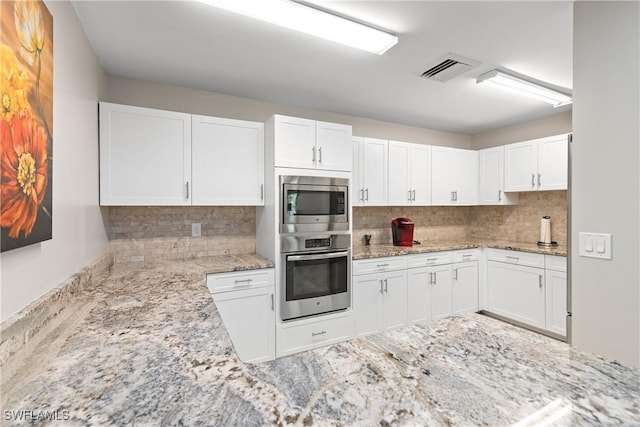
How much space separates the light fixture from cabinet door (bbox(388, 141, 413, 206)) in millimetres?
1174

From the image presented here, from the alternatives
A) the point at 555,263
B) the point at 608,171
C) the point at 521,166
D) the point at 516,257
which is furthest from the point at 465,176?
the point at 608,171

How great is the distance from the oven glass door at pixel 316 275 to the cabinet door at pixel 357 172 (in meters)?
0.73

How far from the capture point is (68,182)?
151 centimetres

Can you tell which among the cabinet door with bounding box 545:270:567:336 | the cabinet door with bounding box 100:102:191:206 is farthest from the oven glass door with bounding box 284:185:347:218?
the cabinet door with bounding box 545:270:567:336

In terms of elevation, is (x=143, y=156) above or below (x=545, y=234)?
above

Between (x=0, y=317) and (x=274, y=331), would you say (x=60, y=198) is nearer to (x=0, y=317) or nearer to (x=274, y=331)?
(x=0, y=317)

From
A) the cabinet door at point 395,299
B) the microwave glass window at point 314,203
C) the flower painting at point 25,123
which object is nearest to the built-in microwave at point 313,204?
the microwave glass window at point 314,203

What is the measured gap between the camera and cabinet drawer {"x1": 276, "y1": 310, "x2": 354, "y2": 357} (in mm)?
2586

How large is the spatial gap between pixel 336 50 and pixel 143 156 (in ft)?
5.53

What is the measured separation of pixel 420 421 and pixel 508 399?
21 centimetres

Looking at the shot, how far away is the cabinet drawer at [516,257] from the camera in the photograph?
3.22 metres

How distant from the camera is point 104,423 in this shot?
23.2 inches

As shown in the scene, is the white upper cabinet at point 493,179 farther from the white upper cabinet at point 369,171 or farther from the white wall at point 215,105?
the white upper cabinet at point 369,171

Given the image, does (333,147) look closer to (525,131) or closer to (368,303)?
(368,303)
